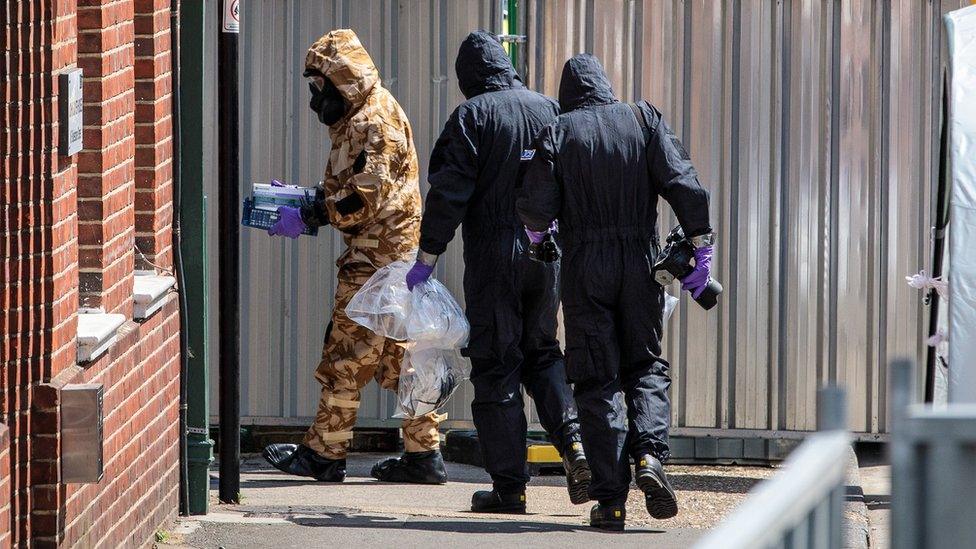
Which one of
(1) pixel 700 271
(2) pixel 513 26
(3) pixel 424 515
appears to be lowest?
(3) pixel 424 515

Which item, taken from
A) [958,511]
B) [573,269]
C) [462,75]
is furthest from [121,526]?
[958,511]

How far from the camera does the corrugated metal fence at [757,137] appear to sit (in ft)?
26.2

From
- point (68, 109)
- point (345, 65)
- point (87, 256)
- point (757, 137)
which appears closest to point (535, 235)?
point (345, 65)

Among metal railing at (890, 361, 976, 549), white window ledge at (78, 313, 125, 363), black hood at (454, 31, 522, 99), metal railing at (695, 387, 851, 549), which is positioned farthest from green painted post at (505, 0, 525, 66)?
metal railing at (890, 361, 976, 549)

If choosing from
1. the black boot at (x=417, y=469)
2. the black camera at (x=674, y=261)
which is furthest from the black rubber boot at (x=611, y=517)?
the black boot at (x=417, y=469)

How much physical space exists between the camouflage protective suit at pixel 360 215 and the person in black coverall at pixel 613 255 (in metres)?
1.06

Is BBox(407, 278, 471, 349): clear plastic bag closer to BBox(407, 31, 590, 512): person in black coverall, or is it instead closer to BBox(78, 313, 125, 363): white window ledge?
BBox(407, 31, 590, 512): person in black coverall

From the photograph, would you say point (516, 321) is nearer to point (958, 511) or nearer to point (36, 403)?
point (36, 403)

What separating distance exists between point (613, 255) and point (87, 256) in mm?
2121

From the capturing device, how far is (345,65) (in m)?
7.42

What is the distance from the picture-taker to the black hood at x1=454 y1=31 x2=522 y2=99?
23.3ft

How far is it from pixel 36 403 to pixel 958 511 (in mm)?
3265

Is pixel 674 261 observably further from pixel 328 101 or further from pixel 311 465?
pixel 311 465

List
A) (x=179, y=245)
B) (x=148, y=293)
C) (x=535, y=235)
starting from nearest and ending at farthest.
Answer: (x=148, y=293)
(x=179, y=245)
(x=535, y=235)
